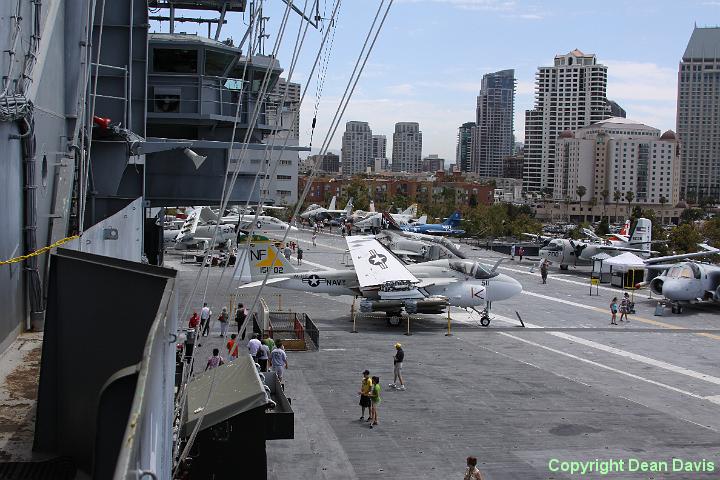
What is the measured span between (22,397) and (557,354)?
18.9 meters

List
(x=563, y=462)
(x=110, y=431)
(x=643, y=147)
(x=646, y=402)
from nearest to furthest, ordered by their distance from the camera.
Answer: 1. (x=110, y=431)
2. (x=563, y=462)
3. (x=646, y=402)
4. (x=643, y=147)

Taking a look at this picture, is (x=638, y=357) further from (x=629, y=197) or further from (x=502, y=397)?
(x=629, y=197)

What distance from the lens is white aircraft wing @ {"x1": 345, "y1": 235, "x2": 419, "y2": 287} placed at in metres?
28.7

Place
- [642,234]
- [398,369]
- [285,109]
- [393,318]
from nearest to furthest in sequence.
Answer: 1. [398,369]
2. [393,318]
3. [285,109]
4. [642,234]

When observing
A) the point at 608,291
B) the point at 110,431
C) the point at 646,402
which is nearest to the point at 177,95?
the point at 646,402

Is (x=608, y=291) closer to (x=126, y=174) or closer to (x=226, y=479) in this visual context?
(x=126, y=174)

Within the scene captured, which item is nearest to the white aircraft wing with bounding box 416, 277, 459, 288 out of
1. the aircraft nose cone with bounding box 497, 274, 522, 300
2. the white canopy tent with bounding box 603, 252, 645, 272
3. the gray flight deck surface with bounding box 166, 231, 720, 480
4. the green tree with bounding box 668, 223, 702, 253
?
the gray flight deck surface with bounding box 166, 231, 720, 480

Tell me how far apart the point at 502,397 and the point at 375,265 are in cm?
1160

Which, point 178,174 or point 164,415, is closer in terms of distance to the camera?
point 164,415

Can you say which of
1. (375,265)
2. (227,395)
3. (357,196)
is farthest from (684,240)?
(357,196)

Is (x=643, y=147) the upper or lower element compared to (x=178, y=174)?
upper

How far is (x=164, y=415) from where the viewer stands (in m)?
5.48

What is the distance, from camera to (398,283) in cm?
2853

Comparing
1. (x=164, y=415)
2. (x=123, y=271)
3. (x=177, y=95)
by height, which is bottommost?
(x=164, y=415)
